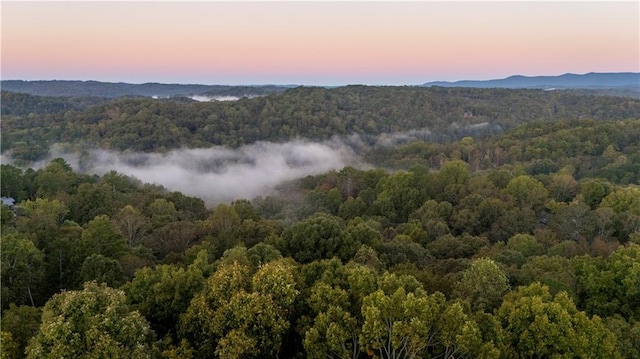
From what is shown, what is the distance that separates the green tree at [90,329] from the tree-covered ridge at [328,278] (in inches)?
2.3

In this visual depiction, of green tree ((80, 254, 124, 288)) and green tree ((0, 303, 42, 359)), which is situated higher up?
green tree ((0, 303, 42, 359))

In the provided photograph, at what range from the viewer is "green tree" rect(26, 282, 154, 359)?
16578mm

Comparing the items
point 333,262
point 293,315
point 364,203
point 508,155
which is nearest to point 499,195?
point 364,203

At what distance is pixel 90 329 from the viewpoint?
17.0 m

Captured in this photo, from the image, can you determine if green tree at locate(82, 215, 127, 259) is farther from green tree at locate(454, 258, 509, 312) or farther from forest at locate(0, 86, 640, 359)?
green tree at locate(454, 258, 509, 312)

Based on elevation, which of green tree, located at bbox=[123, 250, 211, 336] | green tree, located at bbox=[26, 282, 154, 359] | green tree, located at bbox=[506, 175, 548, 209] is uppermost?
green tree, located at bbox=[26, 282, 154, 359]

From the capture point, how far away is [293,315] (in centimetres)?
2398

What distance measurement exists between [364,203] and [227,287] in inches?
2391

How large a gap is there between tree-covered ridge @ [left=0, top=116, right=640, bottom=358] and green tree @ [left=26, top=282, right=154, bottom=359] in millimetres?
59

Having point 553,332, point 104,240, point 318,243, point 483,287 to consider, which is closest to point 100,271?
point 104,240

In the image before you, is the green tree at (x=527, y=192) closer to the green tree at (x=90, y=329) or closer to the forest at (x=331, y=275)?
the forest at (x=331, y=275)

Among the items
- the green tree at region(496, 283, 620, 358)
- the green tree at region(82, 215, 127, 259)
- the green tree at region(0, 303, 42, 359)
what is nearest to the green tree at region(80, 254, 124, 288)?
the green tree at region(82, 215, 127, 259)

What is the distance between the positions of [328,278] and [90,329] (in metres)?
12.9

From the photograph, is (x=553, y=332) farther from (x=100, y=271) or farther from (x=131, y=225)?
(x=131, y=225)
